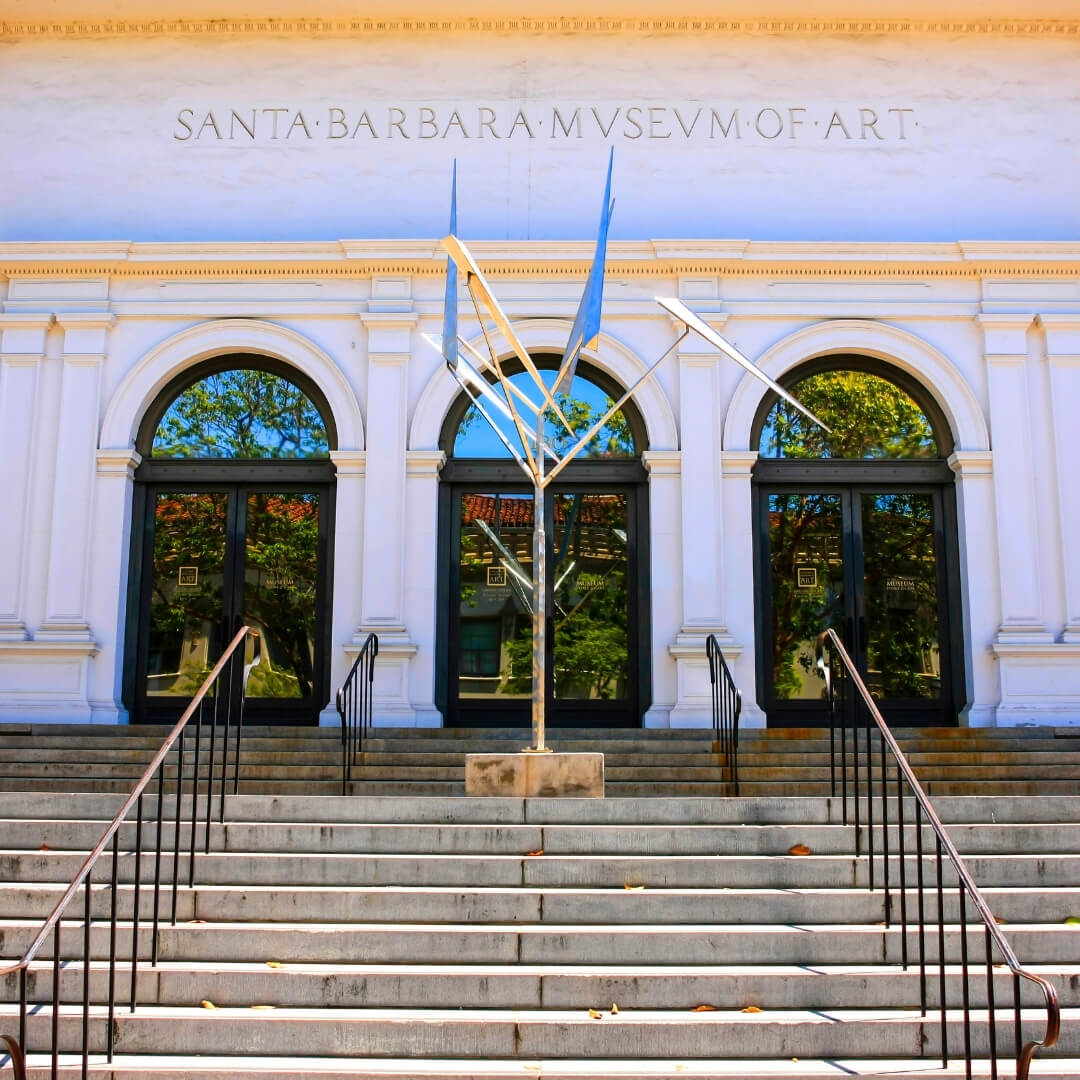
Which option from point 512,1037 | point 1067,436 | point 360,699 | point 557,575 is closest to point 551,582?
point 557,575

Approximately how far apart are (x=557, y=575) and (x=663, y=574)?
114 centimetres

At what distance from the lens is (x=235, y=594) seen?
13.0 metres

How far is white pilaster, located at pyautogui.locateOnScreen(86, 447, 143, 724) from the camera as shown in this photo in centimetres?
1248

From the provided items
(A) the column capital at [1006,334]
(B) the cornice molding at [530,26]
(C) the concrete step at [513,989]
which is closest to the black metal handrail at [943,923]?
(C) the concrete step at [513,989]

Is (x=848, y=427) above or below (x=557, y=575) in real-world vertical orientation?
above

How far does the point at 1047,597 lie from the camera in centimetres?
1258

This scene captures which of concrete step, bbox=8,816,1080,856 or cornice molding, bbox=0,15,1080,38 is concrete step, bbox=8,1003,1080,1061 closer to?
concrete step, bbox=8,816,1080,856

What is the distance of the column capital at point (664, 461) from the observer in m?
12.8

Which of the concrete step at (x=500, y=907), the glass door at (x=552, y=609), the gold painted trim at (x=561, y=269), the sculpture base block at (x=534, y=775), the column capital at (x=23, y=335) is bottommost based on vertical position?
the concrete step at (x=500, y=907)

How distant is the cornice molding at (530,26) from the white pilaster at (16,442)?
3.43m

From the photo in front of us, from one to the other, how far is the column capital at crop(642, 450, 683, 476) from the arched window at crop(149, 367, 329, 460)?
339 cm

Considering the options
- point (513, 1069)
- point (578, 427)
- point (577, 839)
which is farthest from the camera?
point (578, 427)

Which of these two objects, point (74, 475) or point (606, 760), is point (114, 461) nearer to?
point (74, 475)

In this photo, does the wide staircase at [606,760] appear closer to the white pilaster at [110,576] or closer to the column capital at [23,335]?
the white pilaster at [110,576]
